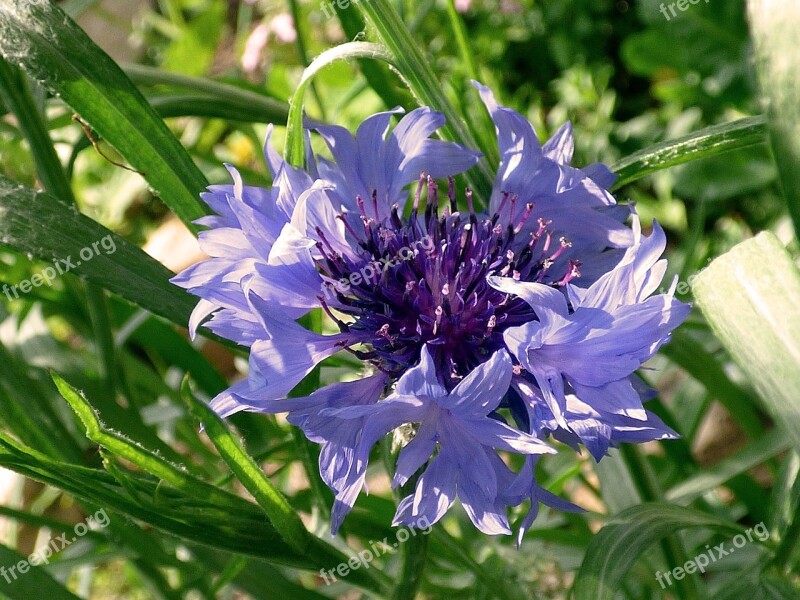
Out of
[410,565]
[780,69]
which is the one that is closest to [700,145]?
[780,69]

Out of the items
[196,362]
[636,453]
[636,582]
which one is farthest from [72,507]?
[636,453]

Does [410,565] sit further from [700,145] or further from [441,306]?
[700,145]

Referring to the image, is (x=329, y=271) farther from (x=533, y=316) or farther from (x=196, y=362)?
(x=196, y=362)

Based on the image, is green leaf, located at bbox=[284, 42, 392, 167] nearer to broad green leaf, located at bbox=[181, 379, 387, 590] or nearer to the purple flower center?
the purple flower center

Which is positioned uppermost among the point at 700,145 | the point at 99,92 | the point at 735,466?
the point at 99,92

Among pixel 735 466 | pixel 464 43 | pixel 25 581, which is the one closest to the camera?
pixel 25 581

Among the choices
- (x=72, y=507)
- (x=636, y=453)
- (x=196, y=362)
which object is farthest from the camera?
(x=72, y=507)

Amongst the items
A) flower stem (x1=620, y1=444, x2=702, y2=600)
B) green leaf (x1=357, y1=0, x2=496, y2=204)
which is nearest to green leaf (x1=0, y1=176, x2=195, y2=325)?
green leaf (x1=357, y1=0, x2=496, y2=204)
